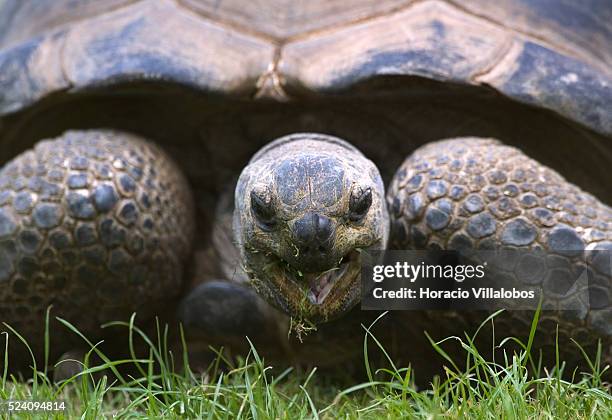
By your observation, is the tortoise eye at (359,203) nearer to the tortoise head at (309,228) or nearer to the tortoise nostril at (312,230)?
the tortoise head at (309,228)

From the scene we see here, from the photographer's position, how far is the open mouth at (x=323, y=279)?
2.88 metres

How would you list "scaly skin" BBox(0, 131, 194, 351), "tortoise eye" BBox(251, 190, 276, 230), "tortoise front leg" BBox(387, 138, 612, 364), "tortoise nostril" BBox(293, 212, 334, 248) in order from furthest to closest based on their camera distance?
1. "scaly skin" BBox(0, 131, 194, 351)
2. "tortoise front leg" BBox(387, 138, 612, 364)
3. "tortoise eye" BBox(251, 190, 276, 230)
4. "tortoise nostril" BBox(293, 212, 334, 248)

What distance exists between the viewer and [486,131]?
364cm

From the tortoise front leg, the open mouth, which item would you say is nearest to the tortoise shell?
the tortoise front leg

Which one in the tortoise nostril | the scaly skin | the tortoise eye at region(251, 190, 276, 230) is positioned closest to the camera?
the tortoise nostril

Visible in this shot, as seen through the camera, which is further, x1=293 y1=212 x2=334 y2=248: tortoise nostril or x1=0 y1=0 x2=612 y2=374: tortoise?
x1=0 y1=0 x2=612 y2=374: tortoise

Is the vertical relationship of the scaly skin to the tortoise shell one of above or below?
below

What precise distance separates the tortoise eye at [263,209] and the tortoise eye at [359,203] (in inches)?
10.0

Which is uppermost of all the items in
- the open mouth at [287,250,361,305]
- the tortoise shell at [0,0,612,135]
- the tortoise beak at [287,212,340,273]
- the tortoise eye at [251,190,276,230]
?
the tortoise shell at [0,0,612,135]

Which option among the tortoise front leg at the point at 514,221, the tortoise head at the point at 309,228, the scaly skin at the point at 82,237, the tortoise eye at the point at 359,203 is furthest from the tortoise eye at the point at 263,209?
the scaly skin at the point at 82,237

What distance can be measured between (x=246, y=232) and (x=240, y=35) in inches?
44.6

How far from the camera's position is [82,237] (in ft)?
10.9

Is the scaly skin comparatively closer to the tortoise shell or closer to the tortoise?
the tortoise

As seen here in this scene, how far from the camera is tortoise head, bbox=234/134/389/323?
272 cm
